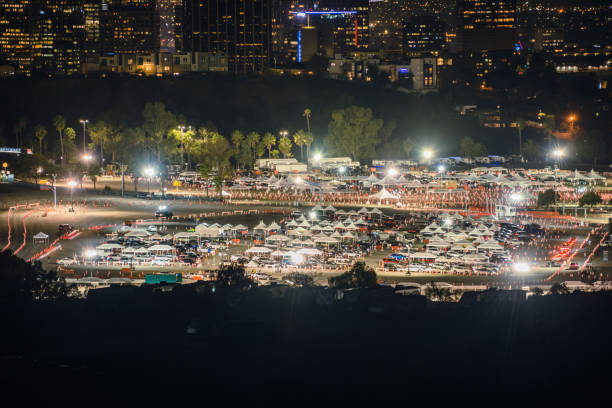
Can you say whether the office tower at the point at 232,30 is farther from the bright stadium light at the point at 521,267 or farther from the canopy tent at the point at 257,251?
the bright stadium light at the point at 521,267

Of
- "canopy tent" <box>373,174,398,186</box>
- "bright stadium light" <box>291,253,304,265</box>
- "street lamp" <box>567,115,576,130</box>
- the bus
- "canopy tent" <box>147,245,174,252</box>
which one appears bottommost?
the bus

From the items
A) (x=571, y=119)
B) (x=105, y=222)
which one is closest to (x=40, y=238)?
(x=105, y=222)

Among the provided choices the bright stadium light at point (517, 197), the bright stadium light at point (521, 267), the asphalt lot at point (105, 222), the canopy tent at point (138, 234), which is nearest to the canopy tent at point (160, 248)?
the asphalt lot at point (105, 222)

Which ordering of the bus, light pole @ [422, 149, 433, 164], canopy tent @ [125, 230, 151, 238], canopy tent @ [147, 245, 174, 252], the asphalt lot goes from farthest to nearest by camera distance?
light pole @ [422, 149, 433, 164], canopy tent @ [125, 230, 151, 238], canopy tent @ [147, 245, 174, 252], the asphalt lot, the bus

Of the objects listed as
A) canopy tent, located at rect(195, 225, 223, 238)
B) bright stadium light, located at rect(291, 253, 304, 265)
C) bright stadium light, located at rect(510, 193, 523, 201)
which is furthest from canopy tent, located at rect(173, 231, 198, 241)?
bright stadium light, located at rect(510, 193, 523, 201)

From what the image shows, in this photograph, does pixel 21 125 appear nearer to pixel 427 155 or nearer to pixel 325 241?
pixel 427 155

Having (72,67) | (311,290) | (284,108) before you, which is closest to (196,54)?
(284,108)

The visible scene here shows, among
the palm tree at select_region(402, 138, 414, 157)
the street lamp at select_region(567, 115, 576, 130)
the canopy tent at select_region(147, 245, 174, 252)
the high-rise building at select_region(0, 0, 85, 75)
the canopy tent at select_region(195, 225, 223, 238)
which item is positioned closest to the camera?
the canopy tent at select_region(147, 245, 174, 252)

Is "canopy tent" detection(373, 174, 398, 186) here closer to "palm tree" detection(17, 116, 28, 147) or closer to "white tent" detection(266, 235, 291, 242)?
"white tent" detection(266, 235, 291, 242)
